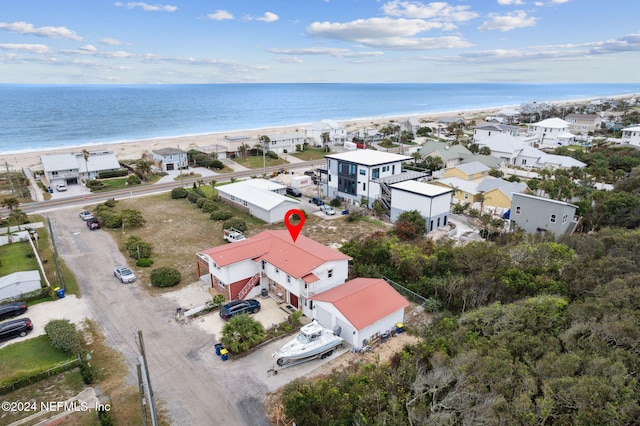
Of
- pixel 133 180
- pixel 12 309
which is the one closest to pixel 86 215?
pixel 133 180

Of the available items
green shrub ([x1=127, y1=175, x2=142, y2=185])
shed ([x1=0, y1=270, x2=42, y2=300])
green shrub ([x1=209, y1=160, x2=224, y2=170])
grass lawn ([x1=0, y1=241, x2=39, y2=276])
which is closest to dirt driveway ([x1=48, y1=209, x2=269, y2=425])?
grass lawn ([x1=0, y1=241, x2=39, y2=276])

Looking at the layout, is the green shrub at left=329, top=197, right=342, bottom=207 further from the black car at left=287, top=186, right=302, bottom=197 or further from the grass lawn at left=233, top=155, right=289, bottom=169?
the grass lawn at left=233, top=155, right=289, bottom=169

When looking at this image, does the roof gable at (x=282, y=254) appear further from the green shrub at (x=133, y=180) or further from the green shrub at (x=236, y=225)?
the green shrub at (x=133, y=180)

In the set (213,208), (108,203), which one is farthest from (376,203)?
(108,203)

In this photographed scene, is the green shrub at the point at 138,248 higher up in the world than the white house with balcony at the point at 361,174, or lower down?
lower down

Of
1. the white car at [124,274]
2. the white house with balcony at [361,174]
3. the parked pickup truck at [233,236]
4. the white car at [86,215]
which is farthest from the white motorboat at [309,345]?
the white car at [86,215]
